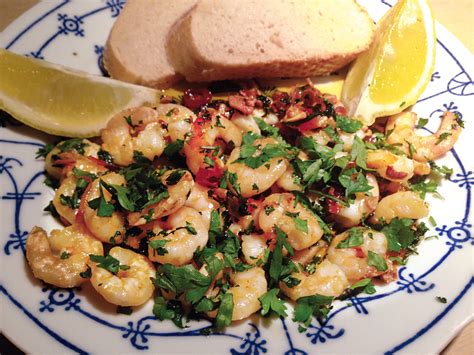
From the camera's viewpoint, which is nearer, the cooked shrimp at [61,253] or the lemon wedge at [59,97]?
the cooked shrimp at [61,253]

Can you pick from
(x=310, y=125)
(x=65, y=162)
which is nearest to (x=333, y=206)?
(x=310, y=125)

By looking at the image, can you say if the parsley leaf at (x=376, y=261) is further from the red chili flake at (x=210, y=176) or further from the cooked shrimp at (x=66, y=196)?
the cooked shrimp at (x=66, y=196)

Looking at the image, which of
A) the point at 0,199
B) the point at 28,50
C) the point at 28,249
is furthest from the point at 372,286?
the point at 28,50

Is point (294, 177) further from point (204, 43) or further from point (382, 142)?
point (204, 43)

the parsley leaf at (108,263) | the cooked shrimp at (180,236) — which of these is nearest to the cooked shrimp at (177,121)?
the cooked shrimp at (180,236)

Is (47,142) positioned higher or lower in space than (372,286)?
higher

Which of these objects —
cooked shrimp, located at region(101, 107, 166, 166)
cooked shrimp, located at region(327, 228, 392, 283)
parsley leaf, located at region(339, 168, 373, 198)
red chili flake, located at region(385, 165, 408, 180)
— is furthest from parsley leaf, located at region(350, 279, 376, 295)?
cooked shrimp, located at region(101, 107, 166, 166)
